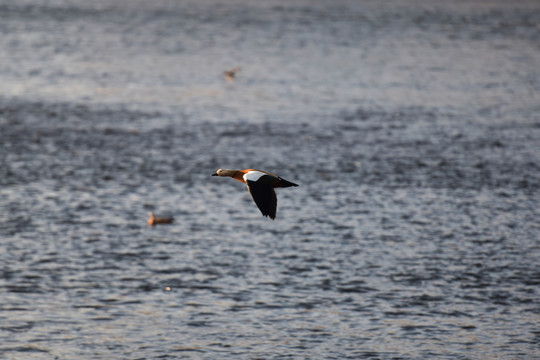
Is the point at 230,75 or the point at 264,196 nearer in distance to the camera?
the point at 264,196

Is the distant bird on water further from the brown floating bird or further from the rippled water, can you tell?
the brown floating bird

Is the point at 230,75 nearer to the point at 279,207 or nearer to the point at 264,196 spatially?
the point at 279,207

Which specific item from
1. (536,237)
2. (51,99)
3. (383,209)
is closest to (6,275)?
(383,209)

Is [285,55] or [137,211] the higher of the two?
[285,55]

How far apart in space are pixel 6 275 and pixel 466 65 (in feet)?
104

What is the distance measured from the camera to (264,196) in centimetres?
1289

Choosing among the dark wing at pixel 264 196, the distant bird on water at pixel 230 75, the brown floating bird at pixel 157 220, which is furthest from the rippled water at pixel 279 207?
the dark wing at pixel 264 196

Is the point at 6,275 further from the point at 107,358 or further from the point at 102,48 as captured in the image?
the point at 102,48

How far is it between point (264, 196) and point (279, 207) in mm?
11546

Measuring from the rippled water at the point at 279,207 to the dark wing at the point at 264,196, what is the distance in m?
4.08

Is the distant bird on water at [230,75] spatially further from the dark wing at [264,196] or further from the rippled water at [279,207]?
the dark wing at [264,196]

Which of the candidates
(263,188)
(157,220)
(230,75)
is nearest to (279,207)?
(157,220)

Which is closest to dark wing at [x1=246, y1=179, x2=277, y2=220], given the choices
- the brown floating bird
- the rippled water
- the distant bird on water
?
the rippled water

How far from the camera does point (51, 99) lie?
3666 cm
